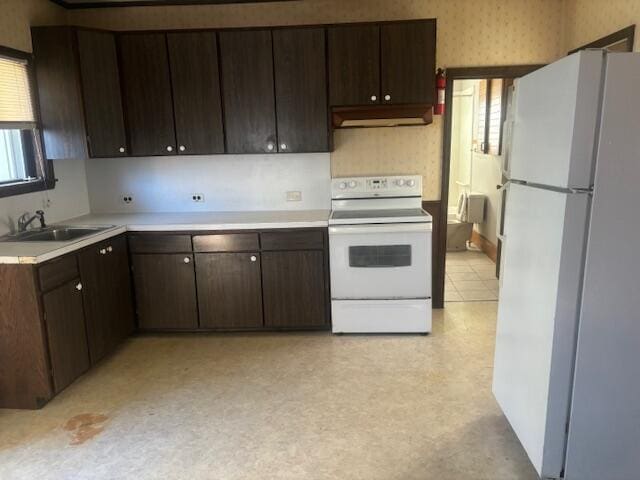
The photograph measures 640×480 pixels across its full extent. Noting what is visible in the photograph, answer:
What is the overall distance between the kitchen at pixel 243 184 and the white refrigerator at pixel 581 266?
84cm

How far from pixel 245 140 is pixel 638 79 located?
2.69 metres

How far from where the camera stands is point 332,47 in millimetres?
3521

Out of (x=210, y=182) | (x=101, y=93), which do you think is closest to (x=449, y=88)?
(x=210, y=182)

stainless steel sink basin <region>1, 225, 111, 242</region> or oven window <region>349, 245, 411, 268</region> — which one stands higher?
stainless steel sink basin <region>1, 225, 111, 242</region>

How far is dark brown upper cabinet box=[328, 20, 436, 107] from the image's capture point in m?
3.48

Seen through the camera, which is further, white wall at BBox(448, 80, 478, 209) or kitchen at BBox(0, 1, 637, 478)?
white wall at BBox(448, 80, 478, 209)

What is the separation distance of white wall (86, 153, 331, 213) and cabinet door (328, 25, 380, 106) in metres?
0.60

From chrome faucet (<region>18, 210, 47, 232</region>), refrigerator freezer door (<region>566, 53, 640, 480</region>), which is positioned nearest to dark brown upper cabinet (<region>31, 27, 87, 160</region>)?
chrome faucet (<region>18, 210, 47, 232</region>)

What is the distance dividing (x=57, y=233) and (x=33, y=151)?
65cm

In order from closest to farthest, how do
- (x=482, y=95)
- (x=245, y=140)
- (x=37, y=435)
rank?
(x=37, y=435) < (x=245, y=140) < (x=482, y=95)

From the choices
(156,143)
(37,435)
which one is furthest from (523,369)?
(156,143)

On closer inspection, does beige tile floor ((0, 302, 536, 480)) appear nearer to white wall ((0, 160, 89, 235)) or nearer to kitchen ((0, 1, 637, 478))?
kitchen ((0, 1, 637, 478))

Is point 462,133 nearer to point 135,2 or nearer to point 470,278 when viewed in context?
point 470,278

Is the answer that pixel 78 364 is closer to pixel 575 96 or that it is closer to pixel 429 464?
pixel 429 464
